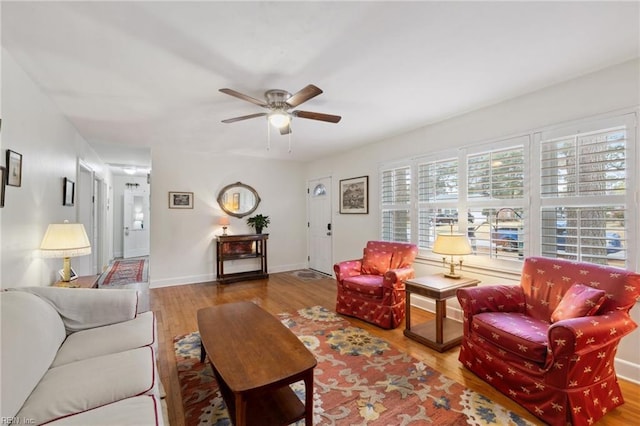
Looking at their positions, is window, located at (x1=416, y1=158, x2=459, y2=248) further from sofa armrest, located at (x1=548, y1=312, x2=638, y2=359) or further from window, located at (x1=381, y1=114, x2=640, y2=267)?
sofa armrest, located at (x1=548, y1=312, x2=638, y2=359)

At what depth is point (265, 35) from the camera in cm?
176

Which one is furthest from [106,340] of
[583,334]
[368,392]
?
[583,334]

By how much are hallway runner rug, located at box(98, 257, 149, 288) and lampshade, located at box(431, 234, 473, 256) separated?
5.18 metres

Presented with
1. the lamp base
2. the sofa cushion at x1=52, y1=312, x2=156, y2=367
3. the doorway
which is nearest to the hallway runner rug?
the doorway

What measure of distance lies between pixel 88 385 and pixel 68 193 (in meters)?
2.80

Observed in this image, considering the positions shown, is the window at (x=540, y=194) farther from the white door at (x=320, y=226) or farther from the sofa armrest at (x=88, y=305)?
the sofa armrest at (x=88, y=305)

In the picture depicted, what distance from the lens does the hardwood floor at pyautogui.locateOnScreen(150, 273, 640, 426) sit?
73.6 inches

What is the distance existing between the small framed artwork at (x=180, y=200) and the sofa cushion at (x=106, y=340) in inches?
126

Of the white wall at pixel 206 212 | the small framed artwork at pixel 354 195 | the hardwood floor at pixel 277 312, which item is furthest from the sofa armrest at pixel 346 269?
the white wall at pixel 206 212

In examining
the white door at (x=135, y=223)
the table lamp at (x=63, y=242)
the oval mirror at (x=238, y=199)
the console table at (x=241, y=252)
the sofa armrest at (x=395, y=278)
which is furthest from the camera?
the white door at (x=135, y=223)

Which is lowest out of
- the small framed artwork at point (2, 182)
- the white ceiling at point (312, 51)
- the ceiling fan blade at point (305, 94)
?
the small framed artwork at point (2, 182)

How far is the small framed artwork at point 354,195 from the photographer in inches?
182

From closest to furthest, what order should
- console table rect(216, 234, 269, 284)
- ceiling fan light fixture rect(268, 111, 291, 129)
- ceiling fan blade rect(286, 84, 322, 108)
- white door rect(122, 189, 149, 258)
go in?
ceiling fan blade rect(286, 84, 322, 108), ceiling fan light fixture rect(268, 111, 291, 129), console table rect(216, 234, 269, 284), white door rect(122, 189, 149, 258)

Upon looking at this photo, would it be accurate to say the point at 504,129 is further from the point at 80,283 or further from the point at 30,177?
the point at 80,283
